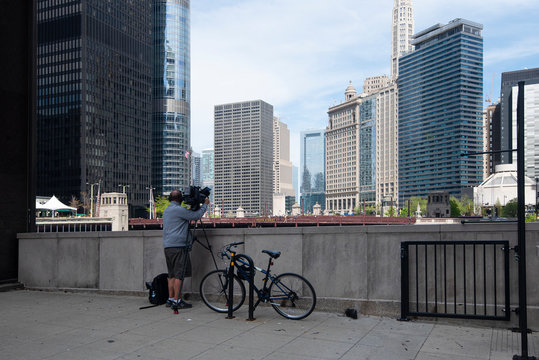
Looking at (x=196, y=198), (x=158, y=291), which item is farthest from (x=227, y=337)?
(x=196, y=198)

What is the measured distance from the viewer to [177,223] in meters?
7.97

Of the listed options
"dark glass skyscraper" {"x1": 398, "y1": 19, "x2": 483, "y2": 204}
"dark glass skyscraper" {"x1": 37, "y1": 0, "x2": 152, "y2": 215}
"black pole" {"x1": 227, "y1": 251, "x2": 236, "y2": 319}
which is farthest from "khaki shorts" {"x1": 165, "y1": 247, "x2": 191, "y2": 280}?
"dark glass skyscraper" {"x1": 398, "y1": 19, "x2": 483, "y2": 204}

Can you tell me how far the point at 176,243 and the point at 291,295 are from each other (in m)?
2.18

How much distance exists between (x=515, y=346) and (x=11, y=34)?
11.4m

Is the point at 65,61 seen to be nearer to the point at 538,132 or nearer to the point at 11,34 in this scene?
the point at 11,34

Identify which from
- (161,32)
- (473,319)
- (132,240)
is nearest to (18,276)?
(132,240)

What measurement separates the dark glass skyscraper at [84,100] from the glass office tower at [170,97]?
2316 cm

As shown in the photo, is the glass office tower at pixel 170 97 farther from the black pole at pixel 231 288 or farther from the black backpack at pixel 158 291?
the black pole at pixel 231 288

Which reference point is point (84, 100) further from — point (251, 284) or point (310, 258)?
point (251, 284)

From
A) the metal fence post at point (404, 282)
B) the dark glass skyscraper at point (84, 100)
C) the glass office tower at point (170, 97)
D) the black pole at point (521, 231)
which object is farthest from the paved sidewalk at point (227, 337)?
the glass office tower at point (170, 97)

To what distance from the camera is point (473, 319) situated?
670 cm

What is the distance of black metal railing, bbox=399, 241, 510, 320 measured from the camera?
21.9 ft

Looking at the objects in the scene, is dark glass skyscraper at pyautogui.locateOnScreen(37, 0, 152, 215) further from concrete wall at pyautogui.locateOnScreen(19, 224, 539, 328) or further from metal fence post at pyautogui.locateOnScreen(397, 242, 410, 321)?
metal fence post at pyautogui.locateOnScreen(397, 242, 410, 321)

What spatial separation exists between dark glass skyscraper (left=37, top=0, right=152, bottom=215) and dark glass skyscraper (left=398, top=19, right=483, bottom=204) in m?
115
